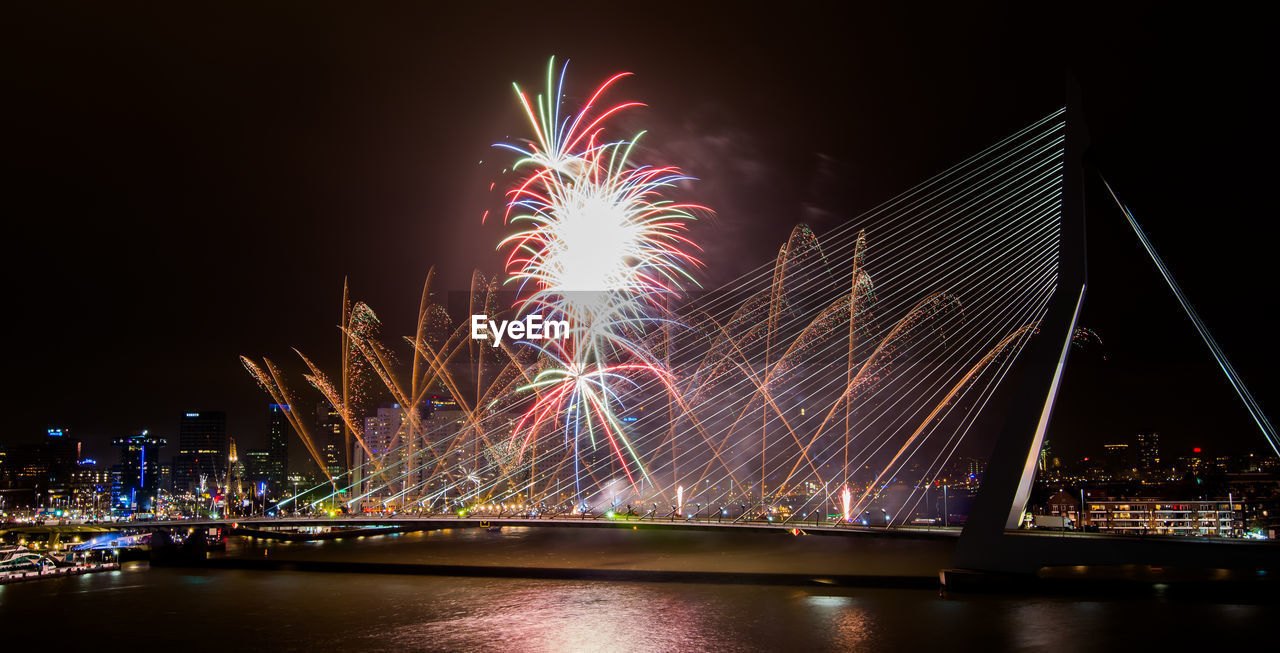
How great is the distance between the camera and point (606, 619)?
1677 centimetres

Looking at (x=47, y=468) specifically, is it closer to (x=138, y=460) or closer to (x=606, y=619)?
(x=138, y=460)

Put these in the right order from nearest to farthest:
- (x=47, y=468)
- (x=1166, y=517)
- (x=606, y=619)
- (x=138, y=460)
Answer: (x=606, y=619)
(x=1166, y=517)
(x=47, y=468)
(x=138, y=460)

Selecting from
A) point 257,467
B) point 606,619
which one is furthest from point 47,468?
point 606,619

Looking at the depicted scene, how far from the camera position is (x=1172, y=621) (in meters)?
15.5

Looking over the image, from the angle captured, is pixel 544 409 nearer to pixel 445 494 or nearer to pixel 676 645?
pixel 676 645

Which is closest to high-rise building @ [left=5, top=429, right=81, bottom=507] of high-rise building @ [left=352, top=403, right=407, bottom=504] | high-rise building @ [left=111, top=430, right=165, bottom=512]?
high-rise building @ [left=111, top=430, right=165, bottom=512]

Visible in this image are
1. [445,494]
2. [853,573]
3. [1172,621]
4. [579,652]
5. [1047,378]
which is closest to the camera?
[579,652]

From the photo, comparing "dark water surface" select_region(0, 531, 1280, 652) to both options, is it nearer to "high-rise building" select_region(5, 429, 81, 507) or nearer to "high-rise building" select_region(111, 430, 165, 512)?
"high-rise building" select_region(5, 429, 81, 507)

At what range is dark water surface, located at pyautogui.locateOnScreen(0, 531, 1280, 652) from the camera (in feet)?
47.4

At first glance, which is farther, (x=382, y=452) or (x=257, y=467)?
(x=257, y=467)

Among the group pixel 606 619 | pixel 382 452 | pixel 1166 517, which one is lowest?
pixel 1166 517

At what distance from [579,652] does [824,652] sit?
4146 mm

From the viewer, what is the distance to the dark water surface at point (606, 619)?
14445mm

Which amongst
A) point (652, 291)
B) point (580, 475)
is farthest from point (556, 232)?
point (580, 475)
